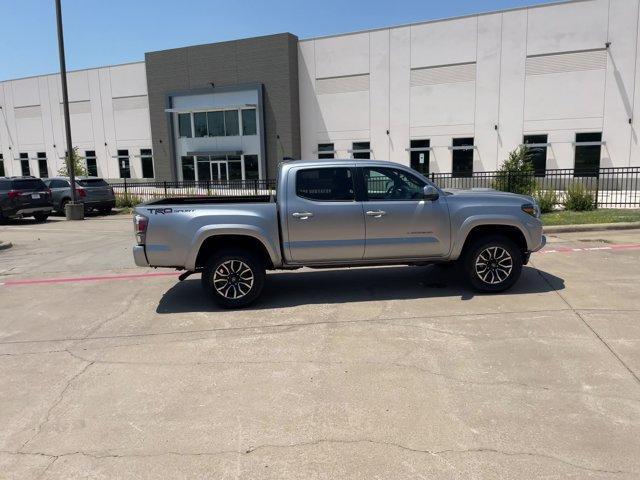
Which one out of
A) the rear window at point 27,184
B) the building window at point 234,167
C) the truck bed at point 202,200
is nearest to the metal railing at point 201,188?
the rear window at point 27,184

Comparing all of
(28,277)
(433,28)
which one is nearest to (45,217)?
(28,277)

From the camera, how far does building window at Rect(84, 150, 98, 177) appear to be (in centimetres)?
4109

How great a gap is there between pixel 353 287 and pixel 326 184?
1.69 metres

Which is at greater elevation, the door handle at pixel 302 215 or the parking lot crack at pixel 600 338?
the door handle at pixel 302 215

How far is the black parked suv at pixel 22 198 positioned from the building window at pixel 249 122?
17528 millimetres

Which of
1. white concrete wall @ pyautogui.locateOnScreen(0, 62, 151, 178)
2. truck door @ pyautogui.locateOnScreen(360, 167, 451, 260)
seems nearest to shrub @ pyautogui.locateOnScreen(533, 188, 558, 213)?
truck door @ pyautogui.locateOnScreen(360, 167, 451, 260)

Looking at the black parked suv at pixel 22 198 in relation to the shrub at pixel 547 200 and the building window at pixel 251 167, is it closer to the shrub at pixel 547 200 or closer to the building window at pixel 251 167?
the building window at pixel 251 167

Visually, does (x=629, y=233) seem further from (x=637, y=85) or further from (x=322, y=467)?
(x=637, y=85)

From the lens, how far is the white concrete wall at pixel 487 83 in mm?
25719

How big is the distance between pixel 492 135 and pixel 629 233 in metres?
18.3

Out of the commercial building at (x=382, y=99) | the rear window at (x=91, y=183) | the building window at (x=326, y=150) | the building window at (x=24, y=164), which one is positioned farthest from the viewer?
the building window at (x=24, y=164)

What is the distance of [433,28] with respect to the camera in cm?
2881

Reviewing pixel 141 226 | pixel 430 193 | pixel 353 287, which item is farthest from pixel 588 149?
pixel 141 226

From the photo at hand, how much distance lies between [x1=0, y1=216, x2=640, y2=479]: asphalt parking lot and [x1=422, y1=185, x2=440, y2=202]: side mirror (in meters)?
1.34
